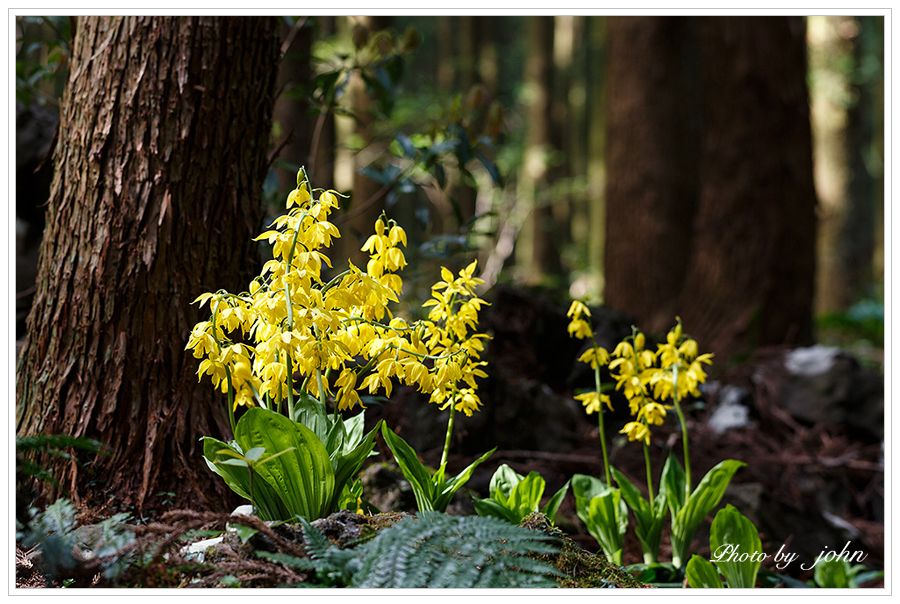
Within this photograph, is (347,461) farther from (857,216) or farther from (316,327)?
(857,216)

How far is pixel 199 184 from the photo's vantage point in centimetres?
197

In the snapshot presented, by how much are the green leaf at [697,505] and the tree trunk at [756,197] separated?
2.72 meters

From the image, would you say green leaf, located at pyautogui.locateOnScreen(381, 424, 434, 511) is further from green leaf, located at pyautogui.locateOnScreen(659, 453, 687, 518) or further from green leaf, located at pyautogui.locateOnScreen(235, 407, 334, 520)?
green leaf, located at pyautogui.locateOnScreen(659, 453, 687, 518)

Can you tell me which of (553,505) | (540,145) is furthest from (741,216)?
(540,145)

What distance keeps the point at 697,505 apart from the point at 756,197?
10.8 feet

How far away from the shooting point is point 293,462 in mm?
1483

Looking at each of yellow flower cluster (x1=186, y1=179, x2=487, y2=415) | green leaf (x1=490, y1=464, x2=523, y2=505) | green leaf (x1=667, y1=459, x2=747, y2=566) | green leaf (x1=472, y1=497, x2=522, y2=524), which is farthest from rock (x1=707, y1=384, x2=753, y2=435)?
yellow flower cluster (x1=186, y1=179, x2=487, y2=415)

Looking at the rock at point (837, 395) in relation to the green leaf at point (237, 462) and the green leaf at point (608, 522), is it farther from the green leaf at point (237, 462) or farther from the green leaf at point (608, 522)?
the green leaf at point (237, 462)

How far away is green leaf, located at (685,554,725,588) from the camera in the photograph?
69.6 inches

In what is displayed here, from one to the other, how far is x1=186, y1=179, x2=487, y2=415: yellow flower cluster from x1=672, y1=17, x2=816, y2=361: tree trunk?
3502mm

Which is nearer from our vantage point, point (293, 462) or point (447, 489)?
point (293, 462)

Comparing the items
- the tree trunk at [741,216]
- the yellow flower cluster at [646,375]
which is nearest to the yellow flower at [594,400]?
the yellow flower cluster at [646,375]
